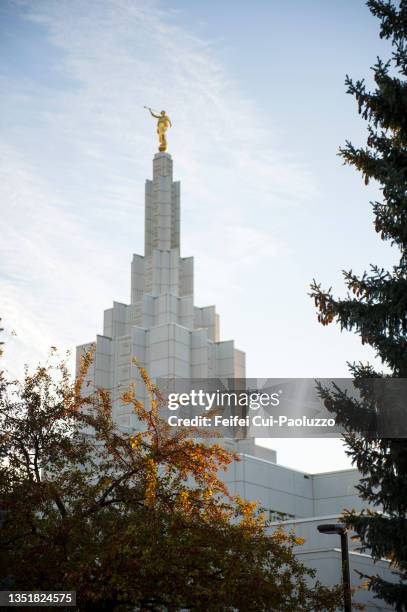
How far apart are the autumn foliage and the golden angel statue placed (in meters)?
56.3

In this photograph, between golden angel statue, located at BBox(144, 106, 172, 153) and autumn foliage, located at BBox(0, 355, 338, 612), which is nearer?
autumn foliage, located at BBox(0, 355, 338, 612)

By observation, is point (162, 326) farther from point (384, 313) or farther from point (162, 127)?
point (384, 313)

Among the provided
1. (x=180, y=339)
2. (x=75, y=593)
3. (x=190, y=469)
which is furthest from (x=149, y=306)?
(x=75, y=593)

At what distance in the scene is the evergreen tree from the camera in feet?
66.1

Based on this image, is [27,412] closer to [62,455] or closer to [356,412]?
[62,455]

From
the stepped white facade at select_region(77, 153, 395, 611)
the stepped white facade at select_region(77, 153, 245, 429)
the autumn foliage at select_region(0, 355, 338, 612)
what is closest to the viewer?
the autumn foliage at select_region(0, 355, 338, 612)

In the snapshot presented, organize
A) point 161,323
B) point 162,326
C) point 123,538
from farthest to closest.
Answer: point 161,323 → point 162,326 → point 123,538

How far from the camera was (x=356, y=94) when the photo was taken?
75.2 feet

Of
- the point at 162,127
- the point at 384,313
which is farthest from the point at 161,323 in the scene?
the point at 384,313

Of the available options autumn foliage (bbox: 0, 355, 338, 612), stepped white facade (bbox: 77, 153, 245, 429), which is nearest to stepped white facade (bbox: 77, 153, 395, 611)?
stepped white facade (bbox: 77, 153, 245, 429)

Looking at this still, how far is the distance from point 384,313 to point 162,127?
2331 inches

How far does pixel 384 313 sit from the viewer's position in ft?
69.7

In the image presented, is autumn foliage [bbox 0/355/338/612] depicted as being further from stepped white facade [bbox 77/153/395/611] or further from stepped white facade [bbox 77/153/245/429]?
stepped white facade [bbox 77/153/245/429]

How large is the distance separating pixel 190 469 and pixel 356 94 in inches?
401
